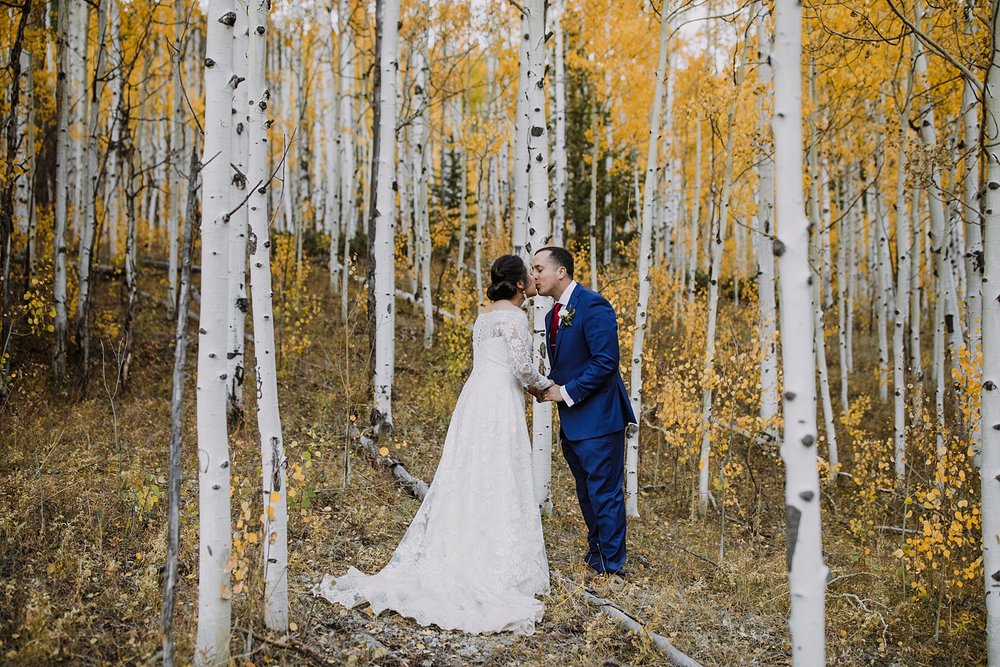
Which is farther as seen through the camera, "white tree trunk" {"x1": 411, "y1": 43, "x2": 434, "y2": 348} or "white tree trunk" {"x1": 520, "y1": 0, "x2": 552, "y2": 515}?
"white tree trunk" {"x1": 411, "y1": 43, "x2": 434, "y2": 348}

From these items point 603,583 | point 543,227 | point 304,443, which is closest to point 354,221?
point 304,443

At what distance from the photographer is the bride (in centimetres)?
357

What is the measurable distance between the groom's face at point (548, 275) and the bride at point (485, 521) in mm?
86

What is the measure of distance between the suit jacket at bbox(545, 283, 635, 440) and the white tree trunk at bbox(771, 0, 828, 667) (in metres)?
1.84

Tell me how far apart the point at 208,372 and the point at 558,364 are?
245cm

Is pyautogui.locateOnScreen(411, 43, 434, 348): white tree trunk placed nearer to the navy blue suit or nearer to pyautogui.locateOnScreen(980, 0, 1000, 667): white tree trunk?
the navy blue suit

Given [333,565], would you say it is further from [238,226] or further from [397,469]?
[238,226]

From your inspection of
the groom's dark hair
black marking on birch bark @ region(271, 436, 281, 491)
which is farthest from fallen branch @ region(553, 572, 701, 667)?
the groom's dark hair

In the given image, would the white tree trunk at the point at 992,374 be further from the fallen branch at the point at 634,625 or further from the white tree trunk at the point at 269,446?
the white tree trunk at the point at 269,446

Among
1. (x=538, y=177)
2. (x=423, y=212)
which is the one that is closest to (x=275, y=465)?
(x=538, y=177)

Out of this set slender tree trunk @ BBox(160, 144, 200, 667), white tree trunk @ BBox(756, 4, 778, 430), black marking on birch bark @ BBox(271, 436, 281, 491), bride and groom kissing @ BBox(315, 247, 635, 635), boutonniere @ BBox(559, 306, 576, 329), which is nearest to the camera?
slender tree trunk @ BBox(160, 144, 200, 667)

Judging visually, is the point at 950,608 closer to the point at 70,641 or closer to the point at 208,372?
the point at 208,372

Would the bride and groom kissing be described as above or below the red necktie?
below

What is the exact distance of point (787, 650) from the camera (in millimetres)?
3596
